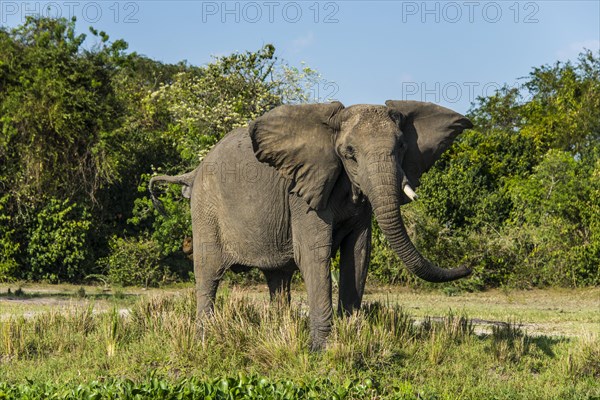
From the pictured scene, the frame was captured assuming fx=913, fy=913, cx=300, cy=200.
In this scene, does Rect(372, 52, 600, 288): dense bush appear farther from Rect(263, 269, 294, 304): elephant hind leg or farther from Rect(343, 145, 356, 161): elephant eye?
Rect(343, 145, 356, 161): elephant eye

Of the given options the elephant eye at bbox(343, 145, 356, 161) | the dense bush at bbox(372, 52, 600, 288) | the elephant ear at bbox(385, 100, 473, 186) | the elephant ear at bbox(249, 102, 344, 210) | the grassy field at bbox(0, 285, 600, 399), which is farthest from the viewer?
the dense bush at bbox(372, 52, 600, 288)

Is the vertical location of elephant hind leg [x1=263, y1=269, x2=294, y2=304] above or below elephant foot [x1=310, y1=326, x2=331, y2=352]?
above

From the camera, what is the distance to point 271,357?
30.0 feet

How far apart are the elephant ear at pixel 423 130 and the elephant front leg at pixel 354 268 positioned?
810mm

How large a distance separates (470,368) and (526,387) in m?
0.62

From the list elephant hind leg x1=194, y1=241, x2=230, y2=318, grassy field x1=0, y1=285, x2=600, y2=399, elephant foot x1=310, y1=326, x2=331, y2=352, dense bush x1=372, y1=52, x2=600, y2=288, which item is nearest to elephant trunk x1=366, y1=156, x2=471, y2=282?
grassy field x1=0, y1=285, x2=600, y2=399

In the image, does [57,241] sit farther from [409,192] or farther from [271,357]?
[409,192]

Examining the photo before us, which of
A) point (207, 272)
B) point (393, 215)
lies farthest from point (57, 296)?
point (393, 215)

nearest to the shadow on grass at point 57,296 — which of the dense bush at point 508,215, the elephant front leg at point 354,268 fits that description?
the dense bush at point 508,215

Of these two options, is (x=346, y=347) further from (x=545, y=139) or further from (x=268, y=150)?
(x=545, y=139)

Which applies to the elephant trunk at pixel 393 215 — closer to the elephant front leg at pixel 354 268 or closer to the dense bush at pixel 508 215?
the elephant front leg at pixel 354 268

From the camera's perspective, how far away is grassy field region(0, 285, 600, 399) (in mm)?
7883

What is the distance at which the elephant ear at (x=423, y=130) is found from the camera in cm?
958

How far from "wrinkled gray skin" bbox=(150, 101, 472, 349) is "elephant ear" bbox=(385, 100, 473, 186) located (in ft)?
0.04
